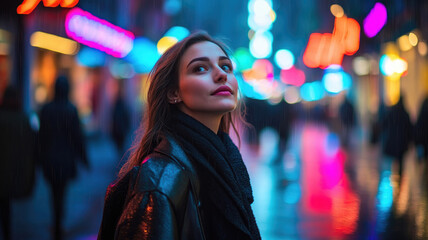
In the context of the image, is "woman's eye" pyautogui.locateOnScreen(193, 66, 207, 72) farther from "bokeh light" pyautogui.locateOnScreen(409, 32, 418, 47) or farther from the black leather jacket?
"bokeh light" pyautogui.locateOnScreen(409, 32, 418, 47)

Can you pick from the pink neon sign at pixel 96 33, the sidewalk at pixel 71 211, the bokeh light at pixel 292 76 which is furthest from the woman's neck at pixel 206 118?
the bokeh light at pixel 292 76

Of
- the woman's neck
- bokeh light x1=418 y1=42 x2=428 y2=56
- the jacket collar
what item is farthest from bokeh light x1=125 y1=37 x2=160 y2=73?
the jacket collar

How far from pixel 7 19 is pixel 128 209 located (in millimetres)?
11075

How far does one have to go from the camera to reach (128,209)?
1479 mm

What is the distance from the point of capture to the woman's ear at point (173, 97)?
2004mm

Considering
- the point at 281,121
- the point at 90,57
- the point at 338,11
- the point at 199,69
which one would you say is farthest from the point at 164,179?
the point at 338,11

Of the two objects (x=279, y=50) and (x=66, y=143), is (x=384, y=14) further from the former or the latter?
(x=279, y=50)

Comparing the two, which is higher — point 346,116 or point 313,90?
point 313,90

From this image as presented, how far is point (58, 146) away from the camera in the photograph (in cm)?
554

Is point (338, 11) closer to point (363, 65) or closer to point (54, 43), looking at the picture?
point (363, 65)

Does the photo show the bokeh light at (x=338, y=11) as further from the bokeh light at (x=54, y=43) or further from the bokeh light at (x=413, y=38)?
the bokeh light at (x=54, y=43)

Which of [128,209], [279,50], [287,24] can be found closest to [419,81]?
[128,209]

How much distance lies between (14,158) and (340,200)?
508 cm

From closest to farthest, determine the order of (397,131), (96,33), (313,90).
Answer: (397,131) < (96,33) < (313,90)
